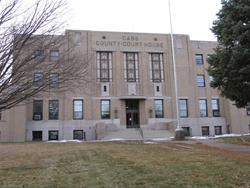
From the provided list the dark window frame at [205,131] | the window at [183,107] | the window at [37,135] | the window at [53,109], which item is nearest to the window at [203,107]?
the dark window frame at [205,131]

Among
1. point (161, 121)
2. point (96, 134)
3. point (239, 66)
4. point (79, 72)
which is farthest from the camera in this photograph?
point (161, 121)

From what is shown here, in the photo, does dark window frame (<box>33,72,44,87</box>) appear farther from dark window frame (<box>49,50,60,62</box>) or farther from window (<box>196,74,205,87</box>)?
window (<box>196,74,205,87</box>)

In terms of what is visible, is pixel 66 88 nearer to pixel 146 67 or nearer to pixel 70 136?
pixel 70 136

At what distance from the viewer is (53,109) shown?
41812 mm

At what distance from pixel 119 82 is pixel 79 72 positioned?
3473 centimetres

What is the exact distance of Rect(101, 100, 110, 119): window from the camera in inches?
1679

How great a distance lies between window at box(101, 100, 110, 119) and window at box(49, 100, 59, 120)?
5703mm

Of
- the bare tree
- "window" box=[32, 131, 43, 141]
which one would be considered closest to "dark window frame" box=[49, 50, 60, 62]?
the bare tree

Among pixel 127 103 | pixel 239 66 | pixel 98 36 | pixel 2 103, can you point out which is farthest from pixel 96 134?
pixel 2 103

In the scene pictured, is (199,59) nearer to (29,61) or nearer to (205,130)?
(205,130)

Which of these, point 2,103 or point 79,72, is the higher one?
point 79,72

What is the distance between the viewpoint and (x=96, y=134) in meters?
40.3

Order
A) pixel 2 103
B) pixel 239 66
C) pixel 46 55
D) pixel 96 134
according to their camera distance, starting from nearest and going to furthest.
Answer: pixel 2 103 → pixel 46 55 → pixel 239 66 → pixel 96 134

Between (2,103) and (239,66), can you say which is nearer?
(2,103)
